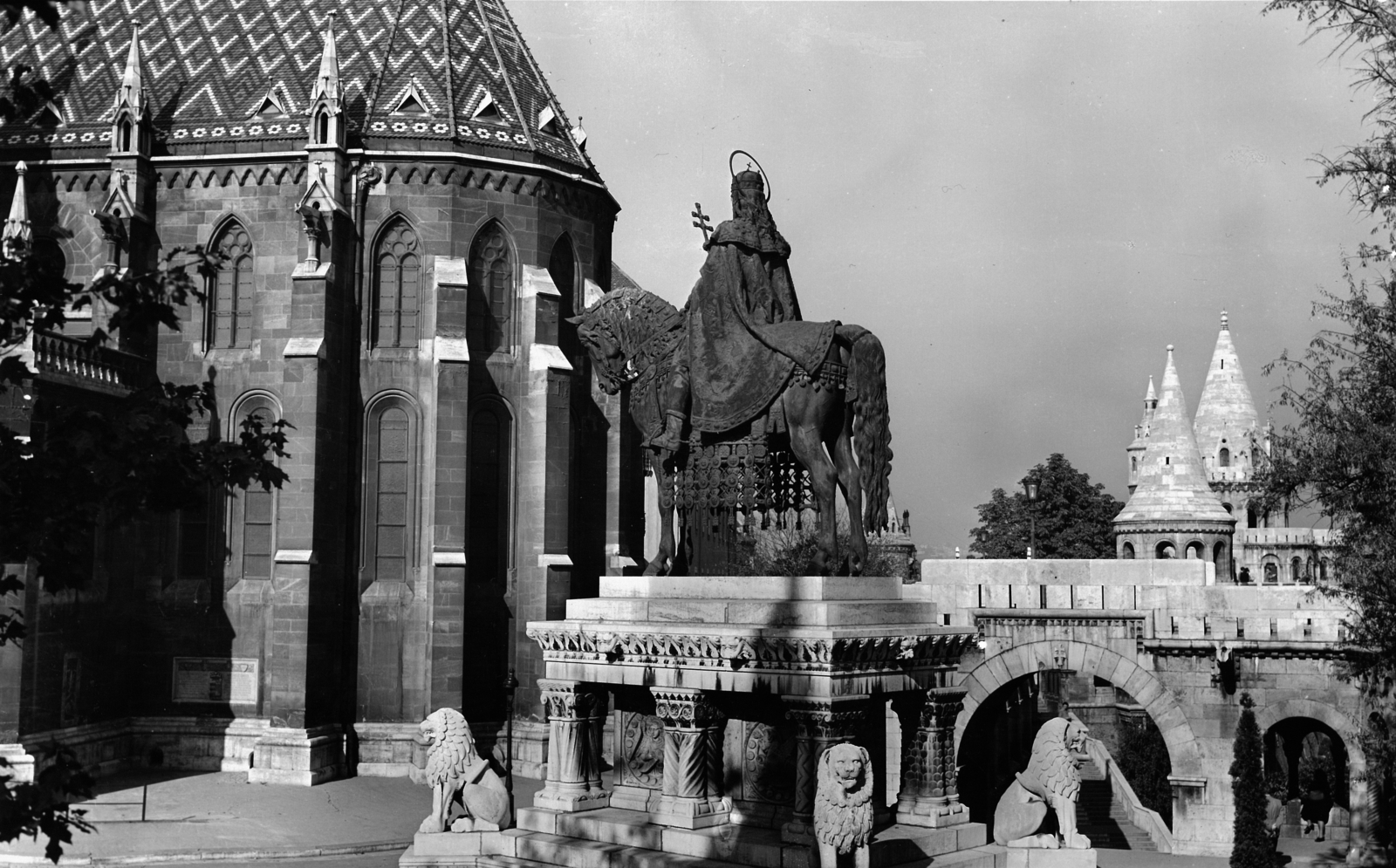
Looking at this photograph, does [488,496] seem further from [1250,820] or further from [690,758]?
[690,758]

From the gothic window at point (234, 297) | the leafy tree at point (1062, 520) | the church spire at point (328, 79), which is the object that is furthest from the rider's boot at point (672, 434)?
the leafy tree at point (1062, 520)

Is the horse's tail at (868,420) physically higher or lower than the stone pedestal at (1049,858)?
Result: higher

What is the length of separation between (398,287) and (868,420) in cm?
2325

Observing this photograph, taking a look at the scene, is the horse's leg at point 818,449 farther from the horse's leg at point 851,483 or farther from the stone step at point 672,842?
the stone step at point 672,842

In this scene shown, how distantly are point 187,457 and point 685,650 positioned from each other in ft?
15.6

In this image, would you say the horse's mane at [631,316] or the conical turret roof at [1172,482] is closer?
the horse's mane at [631,316]

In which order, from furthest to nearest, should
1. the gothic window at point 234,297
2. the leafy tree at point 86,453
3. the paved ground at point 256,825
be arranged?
1. the gothic window at point 234,297
2. the paved ground at point 256,825
3. the leafy tree at point 86,453

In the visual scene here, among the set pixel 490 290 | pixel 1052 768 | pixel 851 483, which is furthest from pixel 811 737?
pixel 490 290

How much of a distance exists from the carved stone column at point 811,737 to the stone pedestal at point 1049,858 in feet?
6.34

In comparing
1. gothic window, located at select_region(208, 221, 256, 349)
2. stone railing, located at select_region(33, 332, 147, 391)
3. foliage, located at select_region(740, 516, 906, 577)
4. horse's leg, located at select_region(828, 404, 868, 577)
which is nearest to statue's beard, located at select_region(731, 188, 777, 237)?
horse's leg, located at select_region(828, 404, 868, 577)

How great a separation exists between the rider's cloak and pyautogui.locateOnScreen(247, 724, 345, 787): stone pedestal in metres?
20.1

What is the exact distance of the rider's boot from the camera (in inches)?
539

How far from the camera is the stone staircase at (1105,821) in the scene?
117ft

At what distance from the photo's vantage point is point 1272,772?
1713 inches
